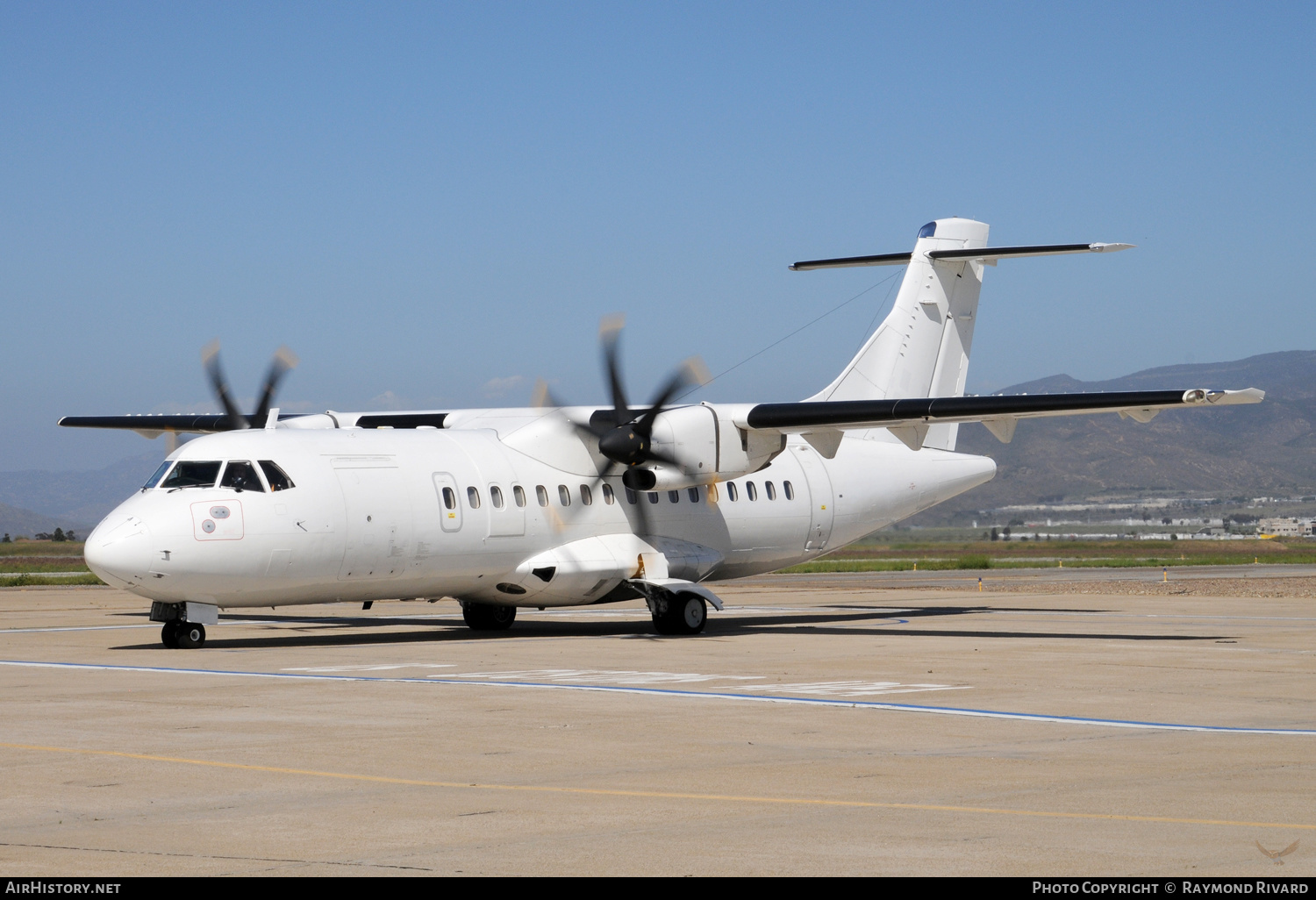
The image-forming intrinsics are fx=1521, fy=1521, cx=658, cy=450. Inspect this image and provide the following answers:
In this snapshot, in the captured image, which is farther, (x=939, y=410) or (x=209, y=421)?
(x=209, y=421)

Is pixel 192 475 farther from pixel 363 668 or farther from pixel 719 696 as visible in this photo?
pixel 719 696

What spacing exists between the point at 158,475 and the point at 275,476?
1550mm

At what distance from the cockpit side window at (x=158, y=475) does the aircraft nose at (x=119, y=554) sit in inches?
44.6

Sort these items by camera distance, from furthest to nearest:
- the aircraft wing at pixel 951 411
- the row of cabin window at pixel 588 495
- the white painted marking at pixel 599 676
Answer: the row of cabin window at pixel 588 495 < the aircraft wing at pixel 951 411 < the white painted marking at pixel 599 676

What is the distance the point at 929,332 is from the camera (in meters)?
29.5

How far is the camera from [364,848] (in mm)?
7688

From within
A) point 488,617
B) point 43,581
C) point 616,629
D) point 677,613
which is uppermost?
point 677,613

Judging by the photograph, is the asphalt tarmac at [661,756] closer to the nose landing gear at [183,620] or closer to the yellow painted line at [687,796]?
the yellow painted line at [687,796]

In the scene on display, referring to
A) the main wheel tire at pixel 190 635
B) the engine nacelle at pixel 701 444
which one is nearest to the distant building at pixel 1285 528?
the engine nacelle at pixel 701 444

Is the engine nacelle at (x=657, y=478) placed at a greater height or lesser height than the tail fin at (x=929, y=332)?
lesser

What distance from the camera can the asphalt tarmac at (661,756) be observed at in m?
7.57

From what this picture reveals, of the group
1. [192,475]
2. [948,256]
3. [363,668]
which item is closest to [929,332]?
[948,256]

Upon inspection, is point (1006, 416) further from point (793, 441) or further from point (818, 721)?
point (818, 721)
